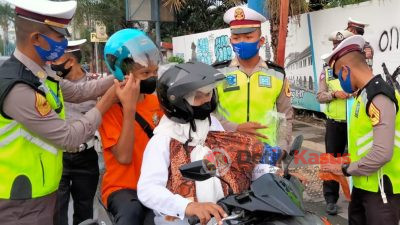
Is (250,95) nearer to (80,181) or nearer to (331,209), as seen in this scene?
(80,181)

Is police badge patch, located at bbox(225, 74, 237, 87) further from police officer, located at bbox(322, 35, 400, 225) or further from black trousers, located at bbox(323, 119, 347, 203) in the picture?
black trousers, located at bbox(323, 119, 347, 203)

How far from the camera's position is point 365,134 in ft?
8.93

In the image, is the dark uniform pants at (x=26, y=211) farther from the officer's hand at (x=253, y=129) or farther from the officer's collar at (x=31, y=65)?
the officer's hand at (x=253, y=129)

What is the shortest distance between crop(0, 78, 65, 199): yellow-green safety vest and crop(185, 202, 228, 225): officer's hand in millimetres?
896

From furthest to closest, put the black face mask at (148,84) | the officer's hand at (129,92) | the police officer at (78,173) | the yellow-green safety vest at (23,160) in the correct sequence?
the police officer at (78,173), the black face mask at (148,84), the officer's hand at (129,92), the yellow-green safety vest at (23,160)

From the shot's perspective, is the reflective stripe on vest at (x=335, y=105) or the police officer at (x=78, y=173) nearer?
the police officer at (x=78, y=173)

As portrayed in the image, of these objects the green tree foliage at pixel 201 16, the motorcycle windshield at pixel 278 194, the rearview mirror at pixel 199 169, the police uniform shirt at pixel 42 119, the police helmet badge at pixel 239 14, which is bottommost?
the motorcycle windshield at pixel 278 194

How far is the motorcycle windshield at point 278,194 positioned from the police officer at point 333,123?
10.8ft

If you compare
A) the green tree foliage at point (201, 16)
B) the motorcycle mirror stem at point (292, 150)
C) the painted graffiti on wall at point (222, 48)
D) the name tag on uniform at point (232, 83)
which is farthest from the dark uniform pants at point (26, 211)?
the green tree foliage at point (201, 16)

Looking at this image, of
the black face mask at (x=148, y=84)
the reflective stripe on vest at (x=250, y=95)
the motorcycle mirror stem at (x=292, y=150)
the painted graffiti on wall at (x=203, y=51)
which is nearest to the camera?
the motorcycle mirror stem at (x=292, y=150)

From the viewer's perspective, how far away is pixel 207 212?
1.67 m

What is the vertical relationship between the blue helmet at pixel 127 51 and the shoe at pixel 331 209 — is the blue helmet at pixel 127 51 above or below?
above

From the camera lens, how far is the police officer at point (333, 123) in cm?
479

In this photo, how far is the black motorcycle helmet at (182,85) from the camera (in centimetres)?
190
